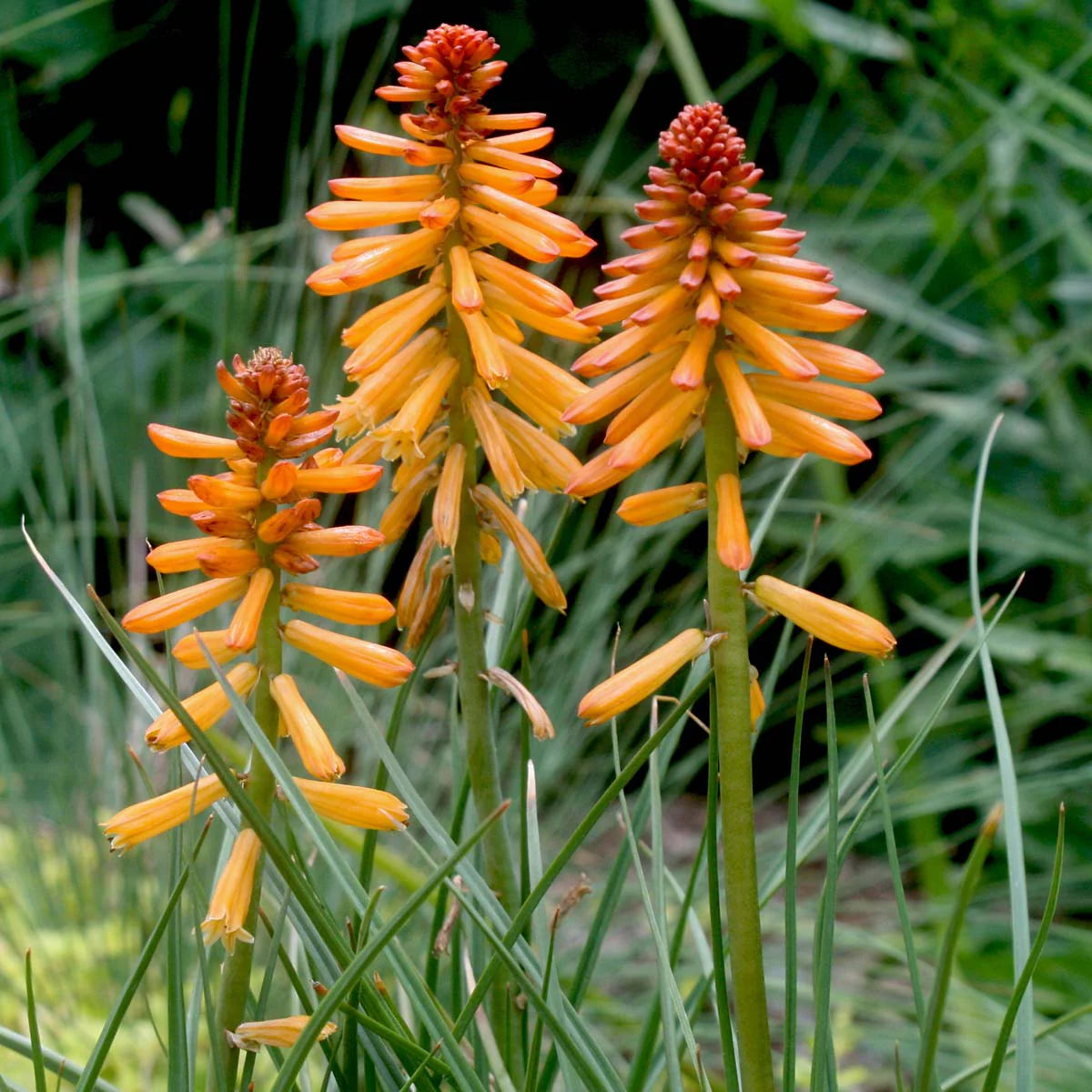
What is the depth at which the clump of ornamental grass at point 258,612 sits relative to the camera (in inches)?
32.6

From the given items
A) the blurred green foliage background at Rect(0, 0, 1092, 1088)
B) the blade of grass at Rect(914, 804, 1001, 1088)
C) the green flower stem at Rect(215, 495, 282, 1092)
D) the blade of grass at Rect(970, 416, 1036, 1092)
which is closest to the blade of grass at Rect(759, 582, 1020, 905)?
the blade of grass at Rect(970, 416, 1036, 1092)

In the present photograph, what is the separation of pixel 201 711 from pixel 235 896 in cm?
15

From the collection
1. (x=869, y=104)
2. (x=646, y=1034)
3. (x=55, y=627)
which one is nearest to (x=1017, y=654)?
(x=869, y=104)

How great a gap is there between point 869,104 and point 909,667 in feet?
5.16

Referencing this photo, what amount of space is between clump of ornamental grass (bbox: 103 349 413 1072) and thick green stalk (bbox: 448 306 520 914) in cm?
13

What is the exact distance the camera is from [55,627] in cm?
264

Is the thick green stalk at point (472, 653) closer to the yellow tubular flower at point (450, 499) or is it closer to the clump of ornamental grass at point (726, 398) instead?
the yellow tubular flower at point (450, 499)

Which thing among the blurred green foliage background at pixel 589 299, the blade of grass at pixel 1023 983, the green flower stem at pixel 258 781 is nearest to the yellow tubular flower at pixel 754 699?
the blade of grass at pixel 1023 983

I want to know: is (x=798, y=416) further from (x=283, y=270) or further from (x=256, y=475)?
(x=283, y=270)

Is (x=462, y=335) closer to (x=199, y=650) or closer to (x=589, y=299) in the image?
(x=199, y=650)

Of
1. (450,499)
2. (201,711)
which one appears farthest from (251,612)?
(450,499)

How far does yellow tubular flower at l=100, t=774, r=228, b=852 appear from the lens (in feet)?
2.78

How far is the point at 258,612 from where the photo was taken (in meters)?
0.84

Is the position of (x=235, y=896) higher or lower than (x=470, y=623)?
lower
